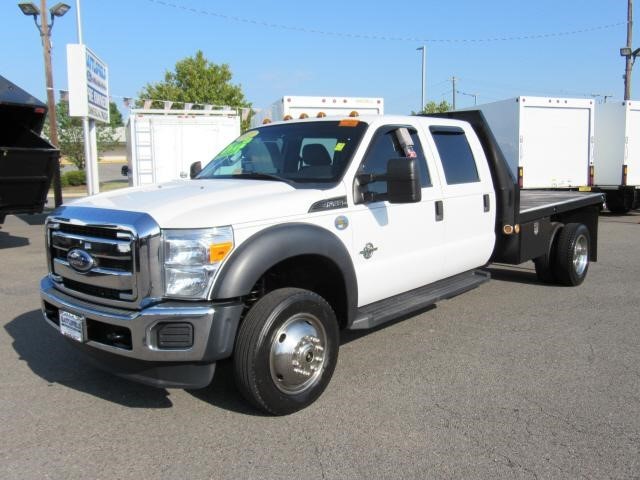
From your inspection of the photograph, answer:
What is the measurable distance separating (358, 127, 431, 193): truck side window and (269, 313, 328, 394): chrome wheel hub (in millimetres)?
1188

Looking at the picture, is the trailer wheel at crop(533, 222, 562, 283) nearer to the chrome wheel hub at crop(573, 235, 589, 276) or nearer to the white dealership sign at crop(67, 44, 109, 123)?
the chrome wheel hub at crop(573, 235, 589, 276)

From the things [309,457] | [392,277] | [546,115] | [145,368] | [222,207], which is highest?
[546,115]

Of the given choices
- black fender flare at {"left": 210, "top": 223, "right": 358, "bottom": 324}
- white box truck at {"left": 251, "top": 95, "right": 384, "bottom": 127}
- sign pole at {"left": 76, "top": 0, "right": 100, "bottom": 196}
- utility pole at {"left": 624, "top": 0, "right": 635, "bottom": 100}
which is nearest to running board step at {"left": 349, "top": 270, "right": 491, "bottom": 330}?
black fender flare at {"left": 210, "top": 223, "right": 358, "bottom": 324}

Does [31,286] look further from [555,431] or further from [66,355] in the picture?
[555,431]

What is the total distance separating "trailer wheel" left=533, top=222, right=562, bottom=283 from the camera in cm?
702

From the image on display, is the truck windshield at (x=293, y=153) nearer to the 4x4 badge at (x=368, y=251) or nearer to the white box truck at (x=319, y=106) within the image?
the 4x4 badge at (x=368, y=251)

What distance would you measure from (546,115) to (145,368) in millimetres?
13392

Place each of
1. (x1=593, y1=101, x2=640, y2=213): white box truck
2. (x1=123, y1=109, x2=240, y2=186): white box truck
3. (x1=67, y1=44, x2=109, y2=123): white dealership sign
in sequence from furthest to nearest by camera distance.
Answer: (x1=123, y1=109, x2=240, y2=186): white box truck, (x1=593, y1=101, x2=640, y2=213): white box truck, (x1=67, y1=44, x2=109, y2=123): white dealership sign

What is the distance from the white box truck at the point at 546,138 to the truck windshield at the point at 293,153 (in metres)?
10.5

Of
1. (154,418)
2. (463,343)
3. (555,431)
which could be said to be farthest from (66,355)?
(555,431)

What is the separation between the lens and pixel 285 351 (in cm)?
356

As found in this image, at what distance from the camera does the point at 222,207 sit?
11.4 ft

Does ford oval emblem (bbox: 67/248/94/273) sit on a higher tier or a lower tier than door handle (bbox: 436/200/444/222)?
lower

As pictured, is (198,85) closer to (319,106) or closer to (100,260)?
(319,106)
